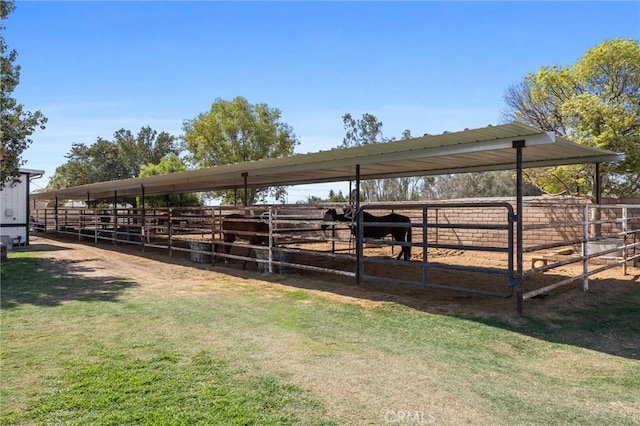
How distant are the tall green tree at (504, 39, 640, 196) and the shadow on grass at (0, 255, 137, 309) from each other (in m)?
10.8

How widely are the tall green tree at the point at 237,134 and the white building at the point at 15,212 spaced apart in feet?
37.9

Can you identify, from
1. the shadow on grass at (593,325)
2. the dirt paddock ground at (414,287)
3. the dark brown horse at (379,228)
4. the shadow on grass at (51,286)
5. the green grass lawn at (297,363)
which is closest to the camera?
the green grass lawn at (297,363)

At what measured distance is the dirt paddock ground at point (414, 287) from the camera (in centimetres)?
615

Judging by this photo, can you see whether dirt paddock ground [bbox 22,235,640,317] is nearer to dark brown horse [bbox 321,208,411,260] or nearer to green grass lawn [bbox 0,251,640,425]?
green grass lawn [bbox 0,251,640,425]

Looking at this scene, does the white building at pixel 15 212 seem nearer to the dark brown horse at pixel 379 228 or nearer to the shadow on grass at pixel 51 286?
the shadow on grass at pixel 51 286

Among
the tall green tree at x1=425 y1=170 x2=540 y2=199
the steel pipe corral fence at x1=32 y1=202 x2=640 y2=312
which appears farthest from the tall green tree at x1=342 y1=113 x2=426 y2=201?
the steel pipe corral fence at x1=32 y1=202 x2=640 y2=312

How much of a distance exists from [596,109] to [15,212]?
17.5m

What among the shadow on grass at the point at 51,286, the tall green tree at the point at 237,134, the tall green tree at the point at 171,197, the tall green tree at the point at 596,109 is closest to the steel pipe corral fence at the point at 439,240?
the tall green tree at the point at 596,109

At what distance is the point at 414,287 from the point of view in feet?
25.0

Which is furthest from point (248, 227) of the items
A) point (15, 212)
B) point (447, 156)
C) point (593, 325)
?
point (15, 212)

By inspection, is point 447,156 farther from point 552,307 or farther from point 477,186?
point 477,186

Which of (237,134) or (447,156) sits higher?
(237,134)

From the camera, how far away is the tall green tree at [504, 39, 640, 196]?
35.8ft

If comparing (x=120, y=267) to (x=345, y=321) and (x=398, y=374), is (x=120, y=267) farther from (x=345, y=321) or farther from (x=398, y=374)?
(x=398, y=374)
